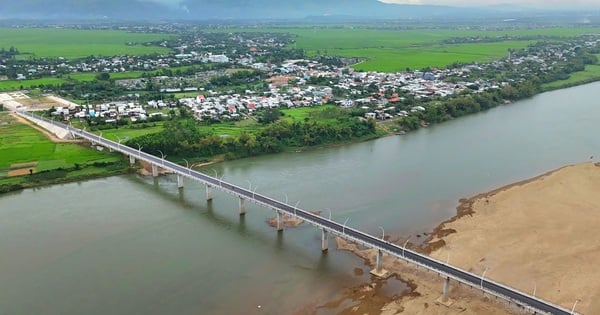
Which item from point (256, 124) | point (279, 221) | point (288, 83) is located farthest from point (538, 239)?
point (288, 83)

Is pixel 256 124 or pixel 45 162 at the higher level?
pixel 256 124

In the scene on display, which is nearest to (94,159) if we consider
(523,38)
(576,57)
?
(576,57)

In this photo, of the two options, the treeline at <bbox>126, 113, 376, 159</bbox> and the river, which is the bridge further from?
the treeline at <bbox>126, 113, 376, 159</bbox>

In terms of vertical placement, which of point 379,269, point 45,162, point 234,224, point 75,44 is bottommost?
point 379,269

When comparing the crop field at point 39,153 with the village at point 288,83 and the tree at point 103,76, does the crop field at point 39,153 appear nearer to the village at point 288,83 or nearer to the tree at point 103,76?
the village at point 288,83

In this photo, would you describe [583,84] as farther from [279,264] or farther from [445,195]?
[279,264]

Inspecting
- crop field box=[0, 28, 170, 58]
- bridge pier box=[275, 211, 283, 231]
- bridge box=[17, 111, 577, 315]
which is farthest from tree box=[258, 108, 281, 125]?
crop field box=[0, 28, 170, 58]

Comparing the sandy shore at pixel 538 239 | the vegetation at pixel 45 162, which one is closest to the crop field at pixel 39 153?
the vegetation at pixel 45 162

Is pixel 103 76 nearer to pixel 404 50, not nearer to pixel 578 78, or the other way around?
pixel 404 50
